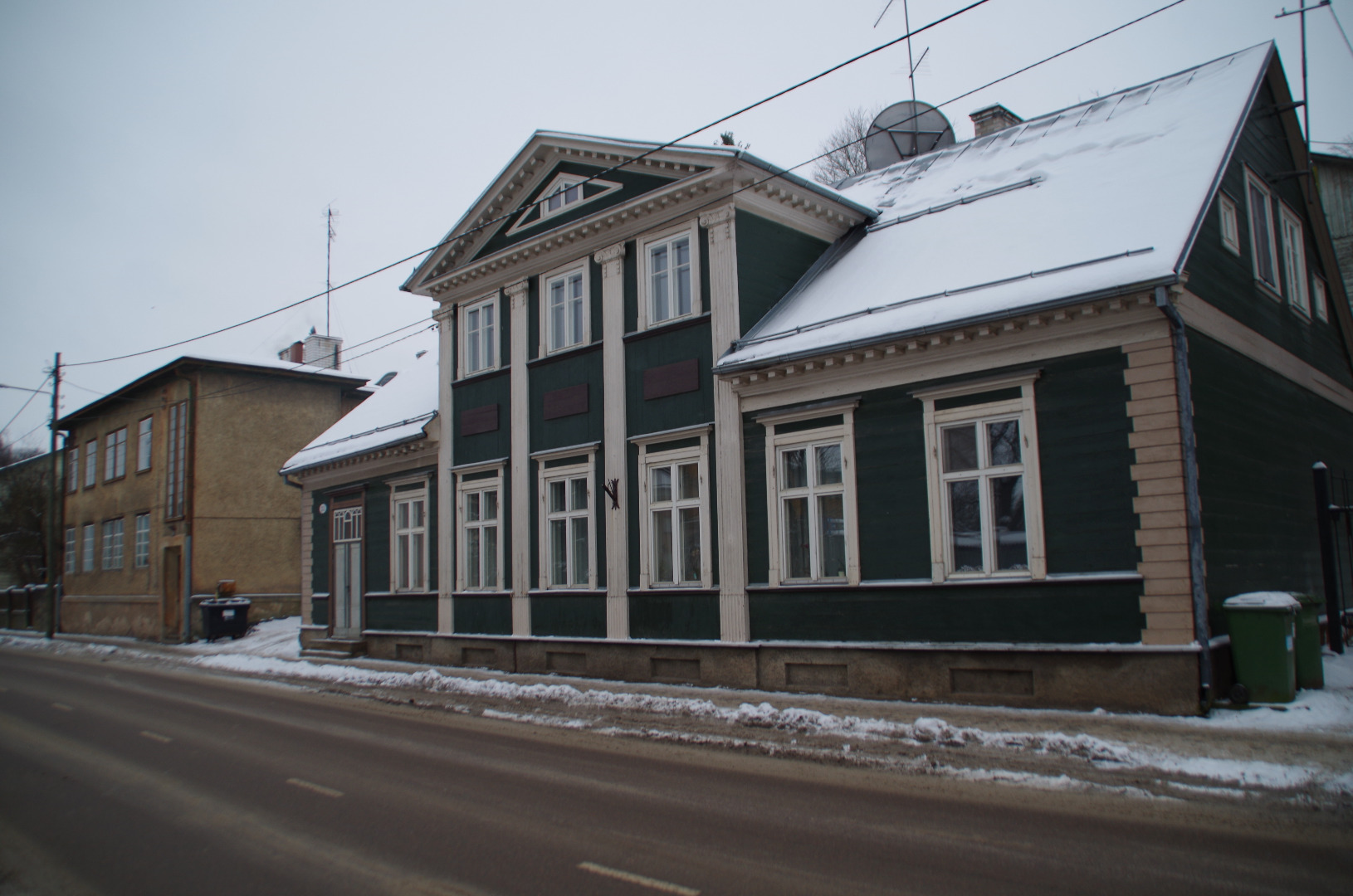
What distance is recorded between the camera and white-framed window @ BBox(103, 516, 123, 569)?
36.5 m

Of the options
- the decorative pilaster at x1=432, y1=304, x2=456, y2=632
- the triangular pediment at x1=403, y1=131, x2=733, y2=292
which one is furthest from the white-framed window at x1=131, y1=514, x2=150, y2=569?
the triangular pediment at x1=403, y1=131, x2=733, y2=292

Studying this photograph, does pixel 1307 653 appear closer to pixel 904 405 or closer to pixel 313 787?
pixel 904 405

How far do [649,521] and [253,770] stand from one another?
25.9ft

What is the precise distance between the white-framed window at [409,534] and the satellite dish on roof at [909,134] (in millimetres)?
12906

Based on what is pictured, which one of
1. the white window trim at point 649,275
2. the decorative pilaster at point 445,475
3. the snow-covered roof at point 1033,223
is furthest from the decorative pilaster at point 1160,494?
the decorative pilaster at point 445,475

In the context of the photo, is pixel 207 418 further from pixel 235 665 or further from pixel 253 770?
pixel 253 770

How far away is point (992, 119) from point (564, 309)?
10066mm

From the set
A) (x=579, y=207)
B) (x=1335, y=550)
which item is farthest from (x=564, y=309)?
(x=1335, y=550)

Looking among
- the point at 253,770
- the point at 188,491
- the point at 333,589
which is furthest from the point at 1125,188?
the point at 188,491

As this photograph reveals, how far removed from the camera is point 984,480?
1195 cm

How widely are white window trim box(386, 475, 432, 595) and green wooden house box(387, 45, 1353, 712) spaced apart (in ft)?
3.19

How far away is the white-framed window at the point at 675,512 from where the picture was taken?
50.0 ft

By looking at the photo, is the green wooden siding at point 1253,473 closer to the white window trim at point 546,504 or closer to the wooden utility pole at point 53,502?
the white window trim at point 546,504

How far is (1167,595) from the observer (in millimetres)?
10430
